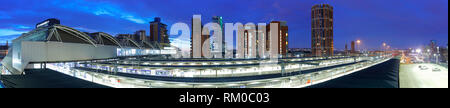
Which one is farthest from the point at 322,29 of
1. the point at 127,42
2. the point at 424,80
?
the point at 127,42

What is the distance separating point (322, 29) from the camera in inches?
5069

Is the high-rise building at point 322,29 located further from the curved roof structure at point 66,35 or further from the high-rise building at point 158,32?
the high-rise building at point 158,32

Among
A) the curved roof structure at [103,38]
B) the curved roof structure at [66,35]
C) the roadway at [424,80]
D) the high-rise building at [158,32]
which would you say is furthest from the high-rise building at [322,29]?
the high-rise building at [158,32]

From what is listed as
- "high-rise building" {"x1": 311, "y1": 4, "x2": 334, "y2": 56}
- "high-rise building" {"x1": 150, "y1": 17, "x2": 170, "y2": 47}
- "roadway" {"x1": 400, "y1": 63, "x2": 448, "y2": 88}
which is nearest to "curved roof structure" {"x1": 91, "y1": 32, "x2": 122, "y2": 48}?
"roadway" {"x1": 400, "y1": 63, "x2": 448, "y2": 88}

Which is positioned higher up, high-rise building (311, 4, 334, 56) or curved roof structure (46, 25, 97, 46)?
high-rise building (311, 4, 334, 56)

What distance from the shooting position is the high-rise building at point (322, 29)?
407 feet

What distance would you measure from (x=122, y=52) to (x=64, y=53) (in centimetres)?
1607

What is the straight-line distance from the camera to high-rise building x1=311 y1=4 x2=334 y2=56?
12396 cm

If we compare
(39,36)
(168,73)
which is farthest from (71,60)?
(168,73)

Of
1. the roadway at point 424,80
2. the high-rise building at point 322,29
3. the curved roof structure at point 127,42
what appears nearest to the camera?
the roadway at point 424,80

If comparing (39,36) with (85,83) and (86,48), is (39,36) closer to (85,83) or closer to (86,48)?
(86,48)

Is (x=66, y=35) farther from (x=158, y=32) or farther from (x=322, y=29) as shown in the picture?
(x=322, y=29)

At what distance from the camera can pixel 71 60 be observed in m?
25.2
